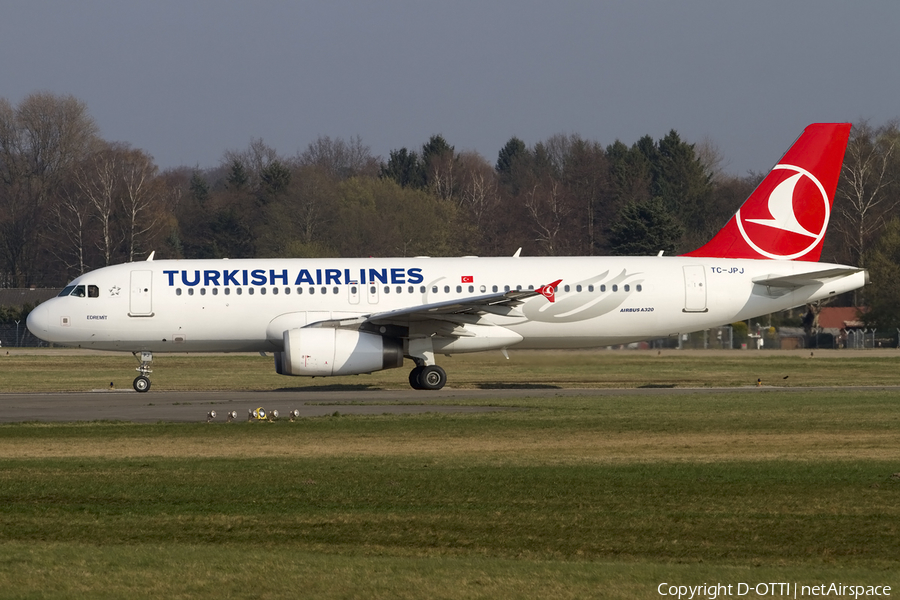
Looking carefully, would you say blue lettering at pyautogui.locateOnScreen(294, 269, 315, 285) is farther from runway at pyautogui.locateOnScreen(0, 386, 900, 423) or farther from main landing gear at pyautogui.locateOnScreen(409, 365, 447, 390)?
main landing gear at pyautogui.locateOnScreen(409, 365, 447, 390)

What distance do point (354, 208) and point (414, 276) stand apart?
179 ft

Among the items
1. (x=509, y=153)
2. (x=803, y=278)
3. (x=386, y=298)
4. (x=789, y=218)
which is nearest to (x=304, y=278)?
(x=386, y=298)

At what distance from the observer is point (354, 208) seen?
275 feet

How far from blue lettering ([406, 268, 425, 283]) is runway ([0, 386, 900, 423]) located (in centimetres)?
291

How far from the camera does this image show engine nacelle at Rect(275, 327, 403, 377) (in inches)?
Answer: 1059

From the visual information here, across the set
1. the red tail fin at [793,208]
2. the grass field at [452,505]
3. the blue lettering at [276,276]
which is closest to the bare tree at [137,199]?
the blue lettering at [276,276]

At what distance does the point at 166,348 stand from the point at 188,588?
22.5m

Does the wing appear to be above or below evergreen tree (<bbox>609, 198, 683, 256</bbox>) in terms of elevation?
below

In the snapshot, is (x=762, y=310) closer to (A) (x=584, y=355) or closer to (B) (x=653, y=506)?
(A) (x=584, y=355)

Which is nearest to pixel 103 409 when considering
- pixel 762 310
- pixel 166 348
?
pixel 166 348

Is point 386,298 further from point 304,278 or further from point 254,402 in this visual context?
point 254,402


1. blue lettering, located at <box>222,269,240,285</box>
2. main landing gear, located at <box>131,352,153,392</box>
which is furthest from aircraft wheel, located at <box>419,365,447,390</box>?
main landing gear, located at <box>131,352,153,392</box>

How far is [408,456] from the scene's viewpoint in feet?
52.2

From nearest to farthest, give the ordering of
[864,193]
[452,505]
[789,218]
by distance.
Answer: [452,505] → [789,218] → [864,193]
